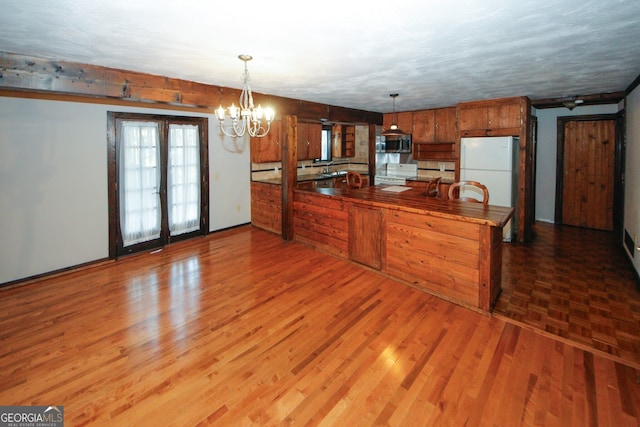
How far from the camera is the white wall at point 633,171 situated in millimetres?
3895

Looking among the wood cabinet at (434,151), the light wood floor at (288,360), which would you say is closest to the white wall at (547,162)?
the wood cabinet at (434,151)

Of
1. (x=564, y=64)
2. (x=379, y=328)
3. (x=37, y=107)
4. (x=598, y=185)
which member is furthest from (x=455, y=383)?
(x=598, y=185)

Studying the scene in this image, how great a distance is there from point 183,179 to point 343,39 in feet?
13.1

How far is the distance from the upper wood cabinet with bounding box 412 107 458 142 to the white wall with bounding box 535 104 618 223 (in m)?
1.71

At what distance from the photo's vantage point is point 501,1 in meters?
1.92

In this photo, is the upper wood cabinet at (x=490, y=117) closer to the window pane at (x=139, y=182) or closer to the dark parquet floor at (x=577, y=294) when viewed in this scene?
the dark parquet floor at (x=577, y=294)

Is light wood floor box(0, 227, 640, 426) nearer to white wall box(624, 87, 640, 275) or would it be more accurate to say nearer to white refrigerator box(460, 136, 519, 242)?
white wall box(624, 87, 640, 275)

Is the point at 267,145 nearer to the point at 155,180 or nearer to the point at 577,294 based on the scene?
the point at 155,180

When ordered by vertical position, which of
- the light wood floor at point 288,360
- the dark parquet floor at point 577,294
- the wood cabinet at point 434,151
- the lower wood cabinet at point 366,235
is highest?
the wood cabinet at point 434,151

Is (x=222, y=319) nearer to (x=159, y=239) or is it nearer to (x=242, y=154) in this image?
(x=159, y=239)

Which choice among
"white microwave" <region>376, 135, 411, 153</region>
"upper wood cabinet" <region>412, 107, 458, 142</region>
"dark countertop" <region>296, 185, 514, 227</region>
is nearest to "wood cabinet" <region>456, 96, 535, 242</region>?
"upper wood cabinet" <region>412, 107, 458, 142</region>

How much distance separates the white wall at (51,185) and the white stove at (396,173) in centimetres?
478

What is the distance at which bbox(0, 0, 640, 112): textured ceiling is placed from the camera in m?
2.01

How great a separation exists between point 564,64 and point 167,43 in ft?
12.1
